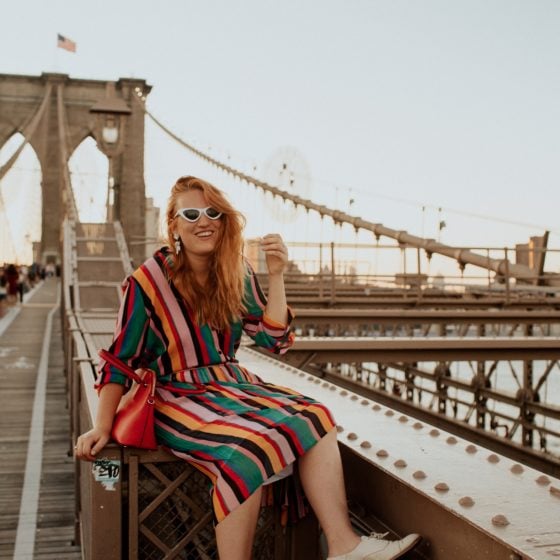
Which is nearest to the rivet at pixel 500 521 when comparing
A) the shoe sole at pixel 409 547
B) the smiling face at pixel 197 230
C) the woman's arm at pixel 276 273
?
the shoe sole at pixel 409 547

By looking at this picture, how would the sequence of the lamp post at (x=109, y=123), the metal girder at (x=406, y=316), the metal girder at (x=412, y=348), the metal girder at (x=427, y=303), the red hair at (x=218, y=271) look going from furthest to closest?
the lamp post at (x=109, y=123) < the metal girder at (x=427, y=303) < the metal girder at (x=406, y=316) < the metal girder at (x=412, y=348) < the red hair at (x=218, y=271)

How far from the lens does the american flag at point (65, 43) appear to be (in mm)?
34344

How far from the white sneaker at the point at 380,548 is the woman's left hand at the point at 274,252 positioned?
86 cm

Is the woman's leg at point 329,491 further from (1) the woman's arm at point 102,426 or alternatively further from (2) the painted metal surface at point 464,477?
(1) the woman's arm at point 102,426

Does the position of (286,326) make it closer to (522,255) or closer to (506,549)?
(506,549)

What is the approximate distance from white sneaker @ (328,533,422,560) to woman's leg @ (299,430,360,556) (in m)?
0.02

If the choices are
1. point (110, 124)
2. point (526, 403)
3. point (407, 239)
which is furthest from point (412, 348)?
point (407, 239)

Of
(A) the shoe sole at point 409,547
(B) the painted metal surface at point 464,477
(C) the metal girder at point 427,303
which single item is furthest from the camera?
(C) the metal girder at point 427,303

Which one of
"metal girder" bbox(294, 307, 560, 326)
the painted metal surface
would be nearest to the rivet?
the painted metal surface

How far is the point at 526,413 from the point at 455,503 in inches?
436

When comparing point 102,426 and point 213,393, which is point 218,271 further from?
point 102,426

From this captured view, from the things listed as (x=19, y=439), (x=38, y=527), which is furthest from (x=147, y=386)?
(x=19, y=439)

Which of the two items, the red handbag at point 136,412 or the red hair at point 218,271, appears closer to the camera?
the red handbag at point 136,412

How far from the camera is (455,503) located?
69.9 inches
